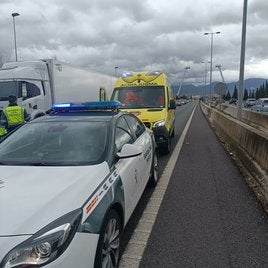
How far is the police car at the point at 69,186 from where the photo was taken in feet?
9.09

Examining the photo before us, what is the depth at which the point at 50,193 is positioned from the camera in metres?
3.31

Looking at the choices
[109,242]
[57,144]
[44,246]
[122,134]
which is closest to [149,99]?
[122,134]

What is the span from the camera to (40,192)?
10.9 feet

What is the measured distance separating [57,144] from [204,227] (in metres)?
2.17

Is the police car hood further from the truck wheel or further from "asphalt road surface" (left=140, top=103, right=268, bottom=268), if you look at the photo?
"asphalt road surface" (left=140, top=103, right=268, bottom=268)

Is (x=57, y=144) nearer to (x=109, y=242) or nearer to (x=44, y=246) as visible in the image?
(x=109, y=242)

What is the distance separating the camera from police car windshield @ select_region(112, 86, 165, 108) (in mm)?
11789

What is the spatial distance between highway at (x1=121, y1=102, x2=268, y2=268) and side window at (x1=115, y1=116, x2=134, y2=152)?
3.59 feet

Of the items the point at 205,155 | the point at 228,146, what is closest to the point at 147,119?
the point at 205,155

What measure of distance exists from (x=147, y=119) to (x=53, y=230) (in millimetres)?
8066

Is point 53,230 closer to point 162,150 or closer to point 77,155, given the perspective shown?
point 77,155

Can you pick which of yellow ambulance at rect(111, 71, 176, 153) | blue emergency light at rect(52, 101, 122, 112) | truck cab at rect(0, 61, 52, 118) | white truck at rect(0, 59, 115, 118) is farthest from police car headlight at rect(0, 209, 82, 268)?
truck cab at rect(0, 61, 52, 118)

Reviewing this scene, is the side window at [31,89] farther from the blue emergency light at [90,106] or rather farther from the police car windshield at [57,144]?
the police car windshield at [57,144]

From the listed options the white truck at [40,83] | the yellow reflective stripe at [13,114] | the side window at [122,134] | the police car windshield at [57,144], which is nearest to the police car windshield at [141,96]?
the yellow reflective stripe at [13,114]
